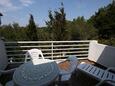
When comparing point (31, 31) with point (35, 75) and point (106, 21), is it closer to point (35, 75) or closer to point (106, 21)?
point (35, 75)

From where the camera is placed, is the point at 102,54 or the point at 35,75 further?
the point at 102,54

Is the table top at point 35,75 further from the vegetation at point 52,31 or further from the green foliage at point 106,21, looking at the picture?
the green foliage at point 106,21

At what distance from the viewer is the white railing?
8688mm

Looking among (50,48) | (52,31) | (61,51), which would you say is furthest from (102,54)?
(52,31)

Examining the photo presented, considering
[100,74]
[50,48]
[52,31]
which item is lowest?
[100,74]

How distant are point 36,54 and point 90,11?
2008 centimetres

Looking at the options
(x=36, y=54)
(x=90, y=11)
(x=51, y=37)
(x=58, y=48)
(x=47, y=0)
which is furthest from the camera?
(x=90, y=11)

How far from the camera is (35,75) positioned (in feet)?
10.3

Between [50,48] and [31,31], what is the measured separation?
2.56 m

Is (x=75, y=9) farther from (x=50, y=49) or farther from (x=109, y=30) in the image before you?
(x=50, y=49)

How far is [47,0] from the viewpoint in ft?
58.4

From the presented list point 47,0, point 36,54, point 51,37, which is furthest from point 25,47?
point 47,0

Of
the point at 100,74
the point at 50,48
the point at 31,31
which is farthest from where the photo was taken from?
the point at 31,31

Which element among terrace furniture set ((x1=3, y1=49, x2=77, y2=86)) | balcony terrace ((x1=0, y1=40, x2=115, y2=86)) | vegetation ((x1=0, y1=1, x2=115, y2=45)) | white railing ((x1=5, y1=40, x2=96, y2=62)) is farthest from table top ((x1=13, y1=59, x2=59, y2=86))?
vegetation ((x1=0, y1=1, x2=115, y2=45))
